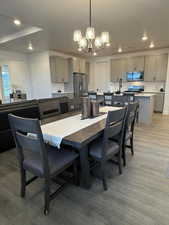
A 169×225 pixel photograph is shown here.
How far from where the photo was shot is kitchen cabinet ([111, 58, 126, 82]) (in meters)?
6.76

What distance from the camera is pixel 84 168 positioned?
70.4 inches

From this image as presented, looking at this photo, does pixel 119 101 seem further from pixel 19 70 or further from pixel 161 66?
pixel 19 70

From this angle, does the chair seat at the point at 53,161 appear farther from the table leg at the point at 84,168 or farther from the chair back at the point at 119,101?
the chair back at the point at 119,101

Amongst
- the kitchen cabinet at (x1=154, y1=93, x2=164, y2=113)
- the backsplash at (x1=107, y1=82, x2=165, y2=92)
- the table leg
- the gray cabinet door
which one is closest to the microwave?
the backsplash at (x1=107, y1=82, x2=165, y2=92)

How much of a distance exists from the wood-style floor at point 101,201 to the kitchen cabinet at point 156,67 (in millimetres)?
4679

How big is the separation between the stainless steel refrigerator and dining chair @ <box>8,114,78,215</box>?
516cm

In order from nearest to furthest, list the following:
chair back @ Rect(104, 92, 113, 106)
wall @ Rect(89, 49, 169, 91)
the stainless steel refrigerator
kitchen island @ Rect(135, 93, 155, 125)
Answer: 1. chair back @ Rect(104, 92, 113, 106)
2. kitchen island @ Rect(135, 93, 155, 125)
3. wall @ Rect(89, 49, 169, 91)
4. the stainless steel refrigerator

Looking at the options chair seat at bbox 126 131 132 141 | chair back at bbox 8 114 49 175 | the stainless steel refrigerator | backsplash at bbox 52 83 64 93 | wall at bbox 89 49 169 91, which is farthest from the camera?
the stainless steel refrigerator

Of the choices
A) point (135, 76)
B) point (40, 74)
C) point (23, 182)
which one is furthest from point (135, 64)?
point (23, 182)

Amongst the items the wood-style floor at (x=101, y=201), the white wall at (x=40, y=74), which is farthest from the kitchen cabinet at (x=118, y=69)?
the wood-style floor at (x=101, y=201)

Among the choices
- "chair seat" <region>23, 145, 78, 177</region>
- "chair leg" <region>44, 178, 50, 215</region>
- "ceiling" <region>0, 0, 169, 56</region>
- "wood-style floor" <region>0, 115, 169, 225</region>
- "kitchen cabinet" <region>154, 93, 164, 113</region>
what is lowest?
"wood-style floor" <region>0, 115, 169, 225</region>

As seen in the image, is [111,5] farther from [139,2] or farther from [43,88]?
[43,88]

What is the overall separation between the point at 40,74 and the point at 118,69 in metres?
3.59

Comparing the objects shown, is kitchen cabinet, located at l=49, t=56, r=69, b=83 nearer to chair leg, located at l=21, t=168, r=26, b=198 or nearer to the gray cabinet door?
the gray cabinet door
